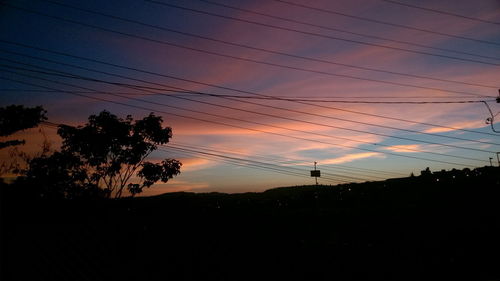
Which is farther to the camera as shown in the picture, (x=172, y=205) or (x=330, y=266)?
(x=172, y=205)

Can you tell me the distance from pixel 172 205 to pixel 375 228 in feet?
39.3

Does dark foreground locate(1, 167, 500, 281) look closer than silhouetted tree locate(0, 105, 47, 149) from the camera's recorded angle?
Yes

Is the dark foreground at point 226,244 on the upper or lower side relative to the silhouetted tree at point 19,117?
lower

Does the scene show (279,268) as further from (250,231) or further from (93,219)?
(93,219)

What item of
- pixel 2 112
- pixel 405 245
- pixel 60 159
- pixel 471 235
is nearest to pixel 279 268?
pixel 405 245

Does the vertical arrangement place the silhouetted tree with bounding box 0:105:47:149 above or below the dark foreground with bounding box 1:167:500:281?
above

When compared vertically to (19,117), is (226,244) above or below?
below

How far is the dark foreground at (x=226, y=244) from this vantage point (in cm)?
891

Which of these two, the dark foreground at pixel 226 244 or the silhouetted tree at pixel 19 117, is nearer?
the dark foreground at pixel 226 244

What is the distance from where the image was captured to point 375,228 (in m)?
17.4

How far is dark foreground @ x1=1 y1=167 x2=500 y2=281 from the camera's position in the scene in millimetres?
8906

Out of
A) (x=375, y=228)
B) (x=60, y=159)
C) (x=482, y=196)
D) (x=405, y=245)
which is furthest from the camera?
(x=482, y=196)

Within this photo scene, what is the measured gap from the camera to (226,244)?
42.6 ft

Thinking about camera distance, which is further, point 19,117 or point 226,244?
point 19,117
